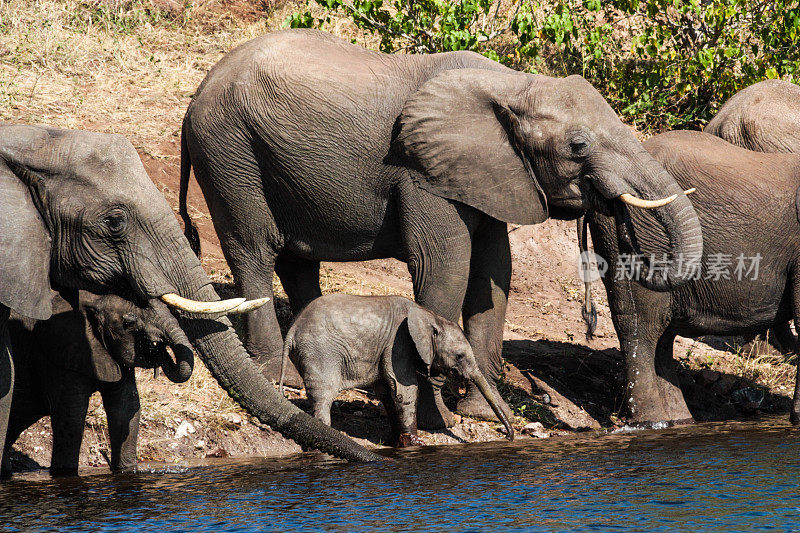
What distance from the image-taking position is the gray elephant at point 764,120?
10.7 metres

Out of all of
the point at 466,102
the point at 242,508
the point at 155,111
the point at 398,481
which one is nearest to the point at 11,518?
the point at 242,508

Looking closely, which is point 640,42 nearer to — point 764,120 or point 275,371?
point 764,120

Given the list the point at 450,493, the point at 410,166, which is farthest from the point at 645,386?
the point at 450,493

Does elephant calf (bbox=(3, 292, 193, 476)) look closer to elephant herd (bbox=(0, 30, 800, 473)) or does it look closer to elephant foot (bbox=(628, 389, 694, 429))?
elephant herd (bbox=(0, 30, 800, 473))

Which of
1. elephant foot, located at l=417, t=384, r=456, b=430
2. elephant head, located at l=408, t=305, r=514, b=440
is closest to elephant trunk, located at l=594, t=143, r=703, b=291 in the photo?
elephant head, located at l=408, t=305, r=514, b=440

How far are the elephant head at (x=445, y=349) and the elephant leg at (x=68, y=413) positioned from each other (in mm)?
2320

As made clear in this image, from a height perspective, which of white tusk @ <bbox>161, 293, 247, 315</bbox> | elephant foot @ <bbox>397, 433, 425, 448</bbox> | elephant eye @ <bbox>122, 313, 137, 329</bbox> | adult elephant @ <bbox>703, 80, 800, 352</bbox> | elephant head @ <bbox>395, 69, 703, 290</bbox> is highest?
adult elephant @ <bbox>703, 80, 800, 352</bbox>

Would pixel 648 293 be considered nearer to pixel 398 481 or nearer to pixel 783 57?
pixel 398 481

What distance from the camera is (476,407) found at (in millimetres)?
9039

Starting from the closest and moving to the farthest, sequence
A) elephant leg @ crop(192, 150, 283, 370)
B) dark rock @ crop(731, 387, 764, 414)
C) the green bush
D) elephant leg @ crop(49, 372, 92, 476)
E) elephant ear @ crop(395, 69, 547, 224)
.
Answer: elephant leg @ crop(49, 372, 92, 476), elephant ear @ crop(395, 69, 547, 224), elephant leg @ crop(192, 150, 283, 370), dark rock @ crop(731, 387, 764, 414), the green bush

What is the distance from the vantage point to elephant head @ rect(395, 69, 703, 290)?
27.1 feet

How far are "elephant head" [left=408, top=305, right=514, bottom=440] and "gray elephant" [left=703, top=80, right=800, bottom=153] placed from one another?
3871 mm

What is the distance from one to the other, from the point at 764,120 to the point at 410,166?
3906 mm

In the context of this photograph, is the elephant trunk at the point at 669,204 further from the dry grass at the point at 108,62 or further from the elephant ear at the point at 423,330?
the dry grass at the point at 108,62
